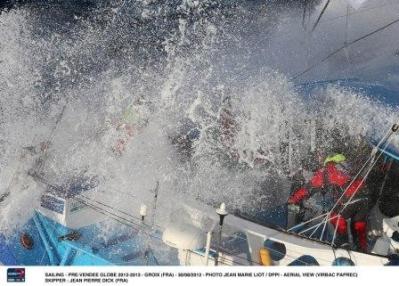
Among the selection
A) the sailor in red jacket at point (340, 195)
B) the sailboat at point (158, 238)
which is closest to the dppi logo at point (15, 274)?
the sailboat at point (158, 238)

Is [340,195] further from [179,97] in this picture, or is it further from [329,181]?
[179,97]

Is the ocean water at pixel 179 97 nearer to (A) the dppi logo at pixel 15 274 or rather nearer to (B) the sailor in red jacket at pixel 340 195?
(B) the sailor in red jacket at pixel 340 195

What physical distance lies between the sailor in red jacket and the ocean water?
22.8 inches

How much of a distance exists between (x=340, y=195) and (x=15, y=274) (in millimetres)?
4464

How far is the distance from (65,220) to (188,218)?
170 cm

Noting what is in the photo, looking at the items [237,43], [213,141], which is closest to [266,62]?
[237,43]

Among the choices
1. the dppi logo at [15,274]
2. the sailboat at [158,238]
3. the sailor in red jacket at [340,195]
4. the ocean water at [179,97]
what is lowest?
the dppi logo at [15,274]

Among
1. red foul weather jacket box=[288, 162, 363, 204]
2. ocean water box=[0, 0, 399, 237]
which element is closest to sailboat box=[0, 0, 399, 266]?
ocean water box=[0, 0, 399, 237]

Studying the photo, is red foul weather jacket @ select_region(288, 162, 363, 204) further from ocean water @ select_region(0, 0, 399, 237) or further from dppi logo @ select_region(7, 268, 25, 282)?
dppi logo @ select_region(7, 268, 25, 282)

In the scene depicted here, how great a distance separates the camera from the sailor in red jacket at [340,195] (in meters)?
5.42

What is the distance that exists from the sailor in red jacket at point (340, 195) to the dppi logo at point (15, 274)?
373 centimetres

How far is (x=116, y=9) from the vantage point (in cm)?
1520

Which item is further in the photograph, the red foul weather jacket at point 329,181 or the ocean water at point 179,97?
the ocean water at point 179,97

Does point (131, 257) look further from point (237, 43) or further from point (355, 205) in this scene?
point (237, 43)
